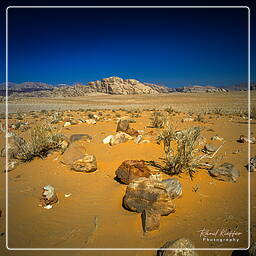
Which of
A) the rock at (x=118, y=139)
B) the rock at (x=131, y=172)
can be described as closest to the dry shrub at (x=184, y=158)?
the rock at (x=131, y=172)

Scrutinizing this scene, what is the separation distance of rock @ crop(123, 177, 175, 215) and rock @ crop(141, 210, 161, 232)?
7 centimetres

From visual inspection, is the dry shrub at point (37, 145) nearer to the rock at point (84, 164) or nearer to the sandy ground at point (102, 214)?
the sandy ground at point (102, 214)

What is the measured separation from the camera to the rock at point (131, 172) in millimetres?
2975

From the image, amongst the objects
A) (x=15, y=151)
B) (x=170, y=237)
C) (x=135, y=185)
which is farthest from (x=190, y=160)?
(x=15, y=151)

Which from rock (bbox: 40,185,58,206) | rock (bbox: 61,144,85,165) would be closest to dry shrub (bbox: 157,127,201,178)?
rock (bbox: 61,144,85,165)

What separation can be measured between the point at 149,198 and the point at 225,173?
1.63 meters

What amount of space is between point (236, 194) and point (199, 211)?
743 mm

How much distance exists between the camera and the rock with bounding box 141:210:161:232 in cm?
200

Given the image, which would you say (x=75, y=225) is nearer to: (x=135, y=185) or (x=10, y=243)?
(x=10, y=243)

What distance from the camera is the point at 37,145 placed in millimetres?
4254

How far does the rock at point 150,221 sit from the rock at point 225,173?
1.53 m

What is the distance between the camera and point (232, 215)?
86.5 inches

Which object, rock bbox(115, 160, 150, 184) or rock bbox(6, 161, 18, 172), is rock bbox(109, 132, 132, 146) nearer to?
rock bbox(115, 160, 150, 184)

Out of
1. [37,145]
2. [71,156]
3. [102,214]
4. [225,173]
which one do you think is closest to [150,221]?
[102,214]
